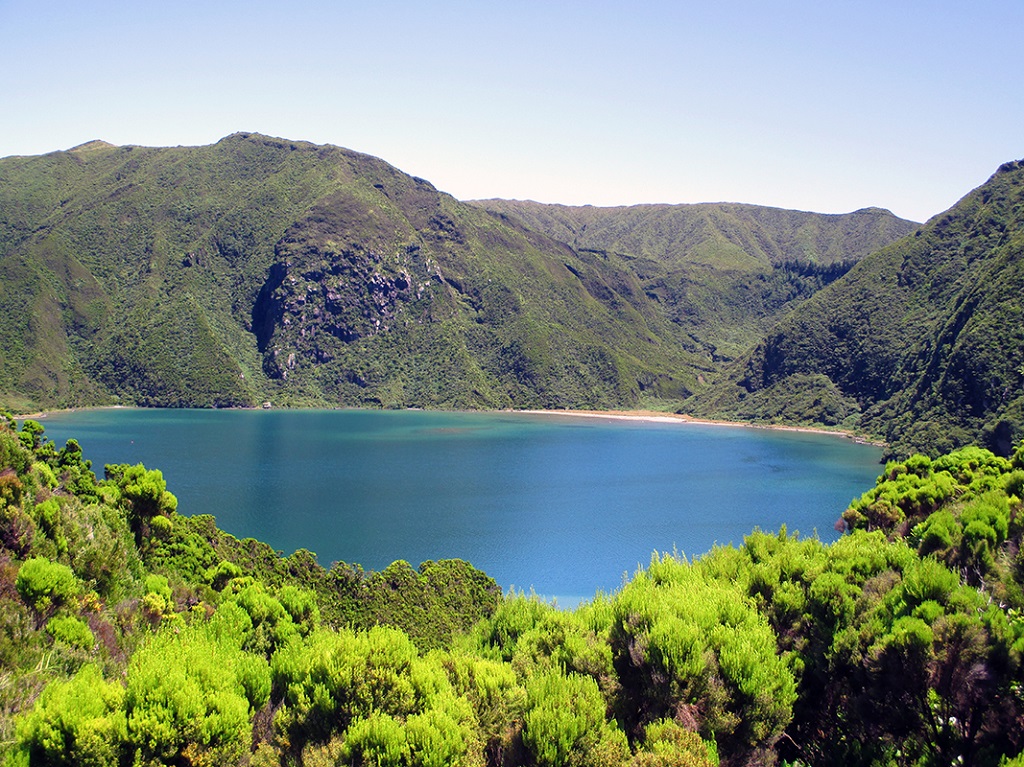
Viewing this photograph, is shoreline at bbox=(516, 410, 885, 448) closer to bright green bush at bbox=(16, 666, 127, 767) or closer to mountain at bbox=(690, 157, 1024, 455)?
mountain at bbox=(690, 157, 1024, 455)

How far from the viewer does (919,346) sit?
13700 cm

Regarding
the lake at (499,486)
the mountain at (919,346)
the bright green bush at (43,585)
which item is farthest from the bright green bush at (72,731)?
the mountain at (919,346)

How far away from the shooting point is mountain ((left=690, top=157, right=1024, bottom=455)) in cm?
9262

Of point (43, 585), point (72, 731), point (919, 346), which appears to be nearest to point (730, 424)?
point (919, 346)

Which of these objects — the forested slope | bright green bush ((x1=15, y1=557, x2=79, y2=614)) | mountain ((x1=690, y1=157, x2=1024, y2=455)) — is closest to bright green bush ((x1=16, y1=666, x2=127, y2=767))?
the forested slope

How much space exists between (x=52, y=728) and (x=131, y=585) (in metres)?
12.2

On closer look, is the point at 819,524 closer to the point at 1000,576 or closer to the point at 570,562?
the point at 570,562

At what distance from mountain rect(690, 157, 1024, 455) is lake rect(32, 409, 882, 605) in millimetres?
12271

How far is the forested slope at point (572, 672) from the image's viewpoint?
11.0 metres

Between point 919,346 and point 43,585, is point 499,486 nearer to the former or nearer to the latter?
point 43,585

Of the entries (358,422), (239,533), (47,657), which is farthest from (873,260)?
(47,657)

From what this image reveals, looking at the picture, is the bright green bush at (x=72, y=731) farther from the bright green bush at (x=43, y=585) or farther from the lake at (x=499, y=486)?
the lake at (x=499, y=486)

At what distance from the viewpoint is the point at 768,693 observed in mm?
13586

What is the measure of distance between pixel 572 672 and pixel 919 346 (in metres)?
144
